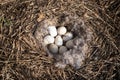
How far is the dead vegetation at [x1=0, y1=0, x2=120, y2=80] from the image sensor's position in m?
2.44

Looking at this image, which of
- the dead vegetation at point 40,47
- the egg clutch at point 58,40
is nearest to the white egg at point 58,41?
the egg clutch at point 58,40

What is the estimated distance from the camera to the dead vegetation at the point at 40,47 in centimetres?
244

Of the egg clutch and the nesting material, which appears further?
the egg clutch

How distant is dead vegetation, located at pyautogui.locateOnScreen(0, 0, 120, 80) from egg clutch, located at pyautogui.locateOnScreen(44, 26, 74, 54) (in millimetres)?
93

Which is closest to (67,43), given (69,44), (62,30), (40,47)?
(69,44)

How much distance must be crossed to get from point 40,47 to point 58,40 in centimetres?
19

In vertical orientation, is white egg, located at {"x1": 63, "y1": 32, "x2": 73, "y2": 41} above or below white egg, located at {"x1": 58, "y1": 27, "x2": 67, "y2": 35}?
below

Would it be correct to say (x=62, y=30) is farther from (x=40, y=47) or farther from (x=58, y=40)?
(x=40, y=47)

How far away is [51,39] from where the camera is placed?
2.66 metres

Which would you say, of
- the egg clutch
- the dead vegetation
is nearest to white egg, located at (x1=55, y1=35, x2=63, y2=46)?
the egg clutch

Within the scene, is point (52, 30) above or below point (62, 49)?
above

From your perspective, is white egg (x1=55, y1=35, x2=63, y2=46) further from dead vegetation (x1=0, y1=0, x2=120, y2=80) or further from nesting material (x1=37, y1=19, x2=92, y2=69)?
dead vegetation (x1=0, y1=0, x2=120, y2=80)

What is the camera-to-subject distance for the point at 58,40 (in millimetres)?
2676

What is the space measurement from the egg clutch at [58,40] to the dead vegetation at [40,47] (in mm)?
93
